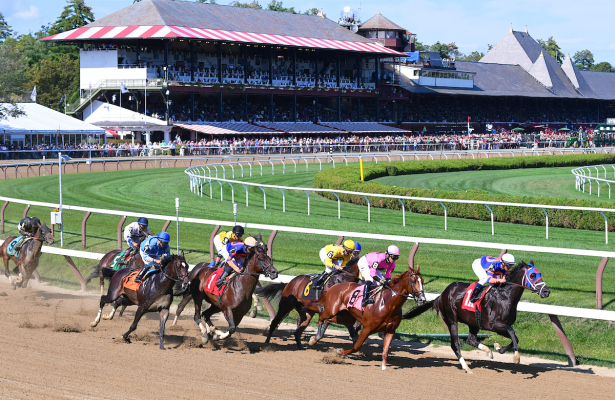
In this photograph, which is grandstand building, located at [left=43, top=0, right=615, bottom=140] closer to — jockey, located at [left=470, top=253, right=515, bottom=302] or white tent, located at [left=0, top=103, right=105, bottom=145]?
white tent, located at [left=0, top=103, right=105, bottom=145]

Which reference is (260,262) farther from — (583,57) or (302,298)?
(583,57)

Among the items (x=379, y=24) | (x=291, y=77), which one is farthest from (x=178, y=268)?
(x=379, y=24)

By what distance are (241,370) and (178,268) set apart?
1.52m

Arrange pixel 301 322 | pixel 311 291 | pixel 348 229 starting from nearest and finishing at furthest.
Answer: pixel 311 291, pixel 301 322, pixel 348 229

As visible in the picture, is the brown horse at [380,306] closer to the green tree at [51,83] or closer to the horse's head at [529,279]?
the horse's head at [529,279]

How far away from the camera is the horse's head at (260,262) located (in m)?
7.75

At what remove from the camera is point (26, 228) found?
36.1ft

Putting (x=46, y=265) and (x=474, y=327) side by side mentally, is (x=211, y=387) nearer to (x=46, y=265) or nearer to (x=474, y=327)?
(x=474, y=327)

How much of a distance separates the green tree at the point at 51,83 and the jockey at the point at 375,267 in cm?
5984

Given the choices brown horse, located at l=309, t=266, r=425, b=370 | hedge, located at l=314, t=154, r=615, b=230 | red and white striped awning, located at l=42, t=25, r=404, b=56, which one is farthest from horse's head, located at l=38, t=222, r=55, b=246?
red and white striped awning, located at l=42, t=25, r=404, b=56

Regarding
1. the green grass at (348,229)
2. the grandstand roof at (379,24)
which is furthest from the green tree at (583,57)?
the green grass at (348,229)

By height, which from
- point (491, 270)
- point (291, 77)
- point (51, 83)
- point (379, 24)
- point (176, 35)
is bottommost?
point (491, 270)

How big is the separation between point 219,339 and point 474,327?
269cm

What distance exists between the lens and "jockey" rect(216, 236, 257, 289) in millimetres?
8023
